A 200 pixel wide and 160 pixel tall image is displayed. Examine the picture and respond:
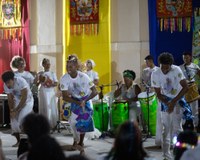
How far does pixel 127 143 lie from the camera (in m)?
3.60

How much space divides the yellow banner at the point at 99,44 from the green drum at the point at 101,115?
192 cm

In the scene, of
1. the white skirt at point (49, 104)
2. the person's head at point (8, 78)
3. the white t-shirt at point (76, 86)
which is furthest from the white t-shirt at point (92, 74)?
the white t-shirt at point (76, 86)

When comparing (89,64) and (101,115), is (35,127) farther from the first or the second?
(89,64)

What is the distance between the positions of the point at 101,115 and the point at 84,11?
3359mm

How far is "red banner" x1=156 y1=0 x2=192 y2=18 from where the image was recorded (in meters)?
11.5

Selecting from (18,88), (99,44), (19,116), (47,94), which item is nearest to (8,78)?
(18,88)

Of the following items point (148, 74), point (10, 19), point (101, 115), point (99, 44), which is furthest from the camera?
point (10, 19)

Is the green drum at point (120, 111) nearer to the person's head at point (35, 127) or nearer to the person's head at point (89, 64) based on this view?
the person's head at point (89, 64)

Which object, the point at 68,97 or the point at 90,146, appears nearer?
the point at 68,97

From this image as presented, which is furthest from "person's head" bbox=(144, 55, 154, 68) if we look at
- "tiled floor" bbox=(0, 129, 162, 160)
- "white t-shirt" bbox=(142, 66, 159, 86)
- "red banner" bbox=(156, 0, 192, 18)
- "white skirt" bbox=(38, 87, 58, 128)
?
"white skirt" bbox=(38, 87, 58, 128)

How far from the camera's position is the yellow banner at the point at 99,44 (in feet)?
40.9

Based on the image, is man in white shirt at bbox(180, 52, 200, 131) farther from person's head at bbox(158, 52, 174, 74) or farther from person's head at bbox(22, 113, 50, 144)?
person's head at bbox(22, 113, 50, 144)

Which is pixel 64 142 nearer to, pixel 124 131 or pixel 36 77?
pixel 36 77

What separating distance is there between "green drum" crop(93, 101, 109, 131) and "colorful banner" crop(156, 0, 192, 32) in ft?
8.16
